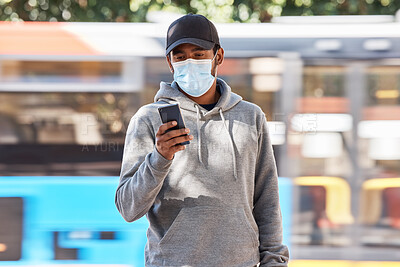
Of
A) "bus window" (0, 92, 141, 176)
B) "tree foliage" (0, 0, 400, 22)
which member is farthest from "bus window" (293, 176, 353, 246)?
"tree foliage" (0, 0, 400, 22)

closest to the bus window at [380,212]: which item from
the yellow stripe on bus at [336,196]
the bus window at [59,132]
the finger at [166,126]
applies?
the yellow stripe on bus at [336,196]

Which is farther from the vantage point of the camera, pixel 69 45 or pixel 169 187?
pixel 69 45

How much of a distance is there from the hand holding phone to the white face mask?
11.6 inches

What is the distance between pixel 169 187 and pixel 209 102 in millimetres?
408

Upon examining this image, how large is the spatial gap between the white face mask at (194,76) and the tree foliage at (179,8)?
6.88m

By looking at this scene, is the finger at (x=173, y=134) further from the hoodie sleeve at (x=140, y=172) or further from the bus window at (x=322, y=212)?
the bus window at (x=322, y=212)

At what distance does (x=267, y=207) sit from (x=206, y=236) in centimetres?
30

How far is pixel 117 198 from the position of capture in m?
1.88

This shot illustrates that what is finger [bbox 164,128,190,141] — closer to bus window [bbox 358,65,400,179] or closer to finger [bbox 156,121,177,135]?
finger [bbox 156,121,177,135]

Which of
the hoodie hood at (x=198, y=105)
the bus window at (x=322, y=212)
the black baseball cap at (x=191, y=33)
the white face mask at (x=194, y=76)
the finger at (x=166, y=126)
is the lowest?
the bus window at (x=322, y=212)

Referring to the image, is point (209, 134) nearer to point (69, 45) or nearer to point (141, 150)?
point (141, 150)

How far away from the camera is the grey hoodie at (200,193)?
1.83 meters

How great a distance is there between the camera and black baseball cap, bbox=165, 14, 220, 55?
1.91 meters

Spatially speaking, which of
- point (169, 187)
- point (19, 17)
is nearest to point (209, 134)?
point (169, 187)
